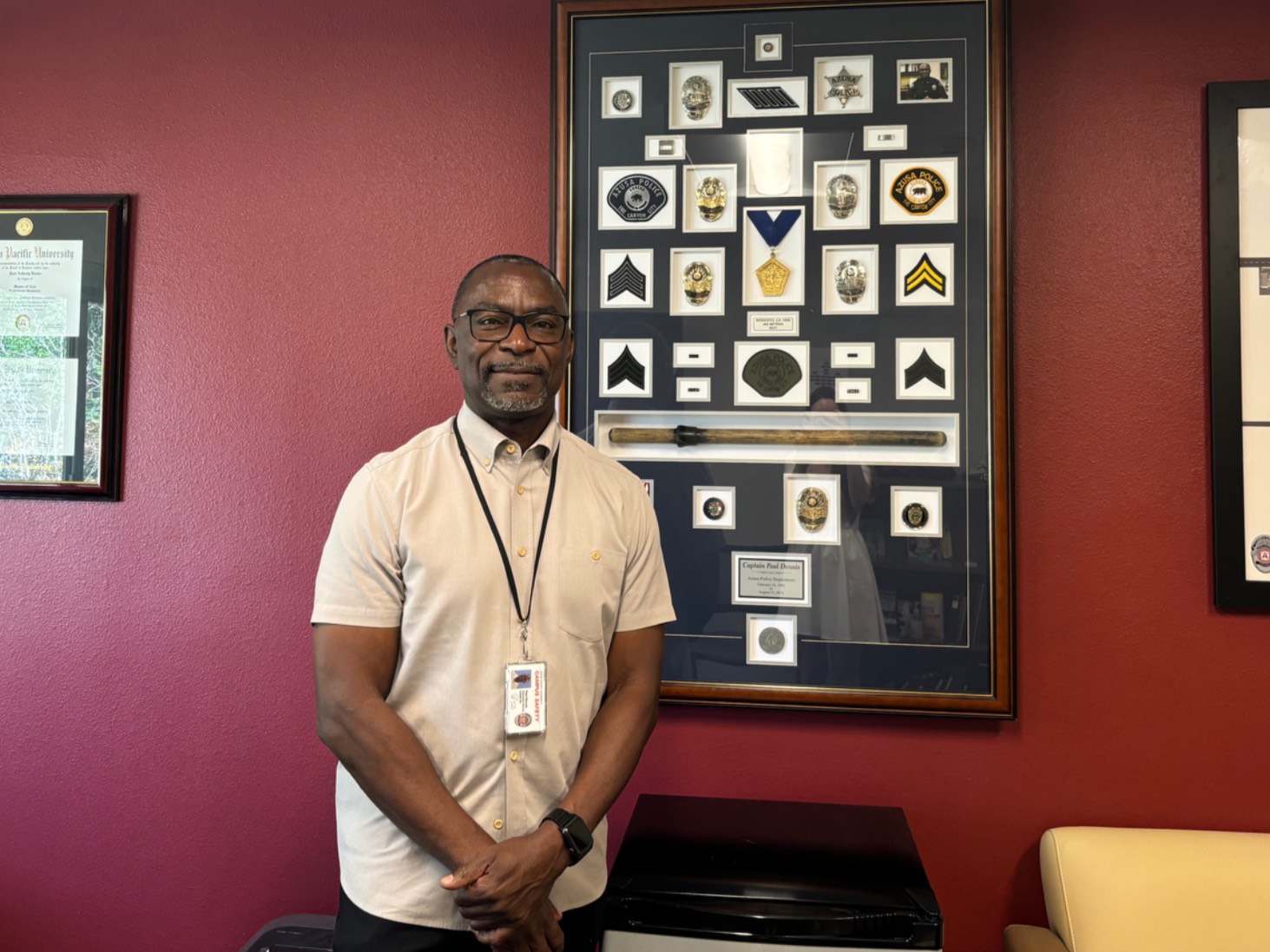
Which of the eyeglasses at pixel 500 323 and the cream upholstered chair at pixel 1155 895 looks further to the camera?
the cream upholstered chair at pixel 1155 895

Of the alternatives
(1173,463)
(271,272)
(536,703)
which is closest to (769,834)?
(536,703)

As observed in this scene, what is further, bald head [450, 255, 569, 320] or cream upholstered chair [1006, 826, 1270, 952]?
cream upholstered chair [1006, 826, 1270, 952]

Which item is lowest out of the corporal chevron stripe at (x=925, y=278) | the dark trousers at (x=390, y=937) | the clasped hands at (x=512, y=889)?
the dark trousers at (x=390, y=937)

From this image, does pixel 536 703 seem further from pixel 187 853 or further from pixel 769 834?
pixel 187 853

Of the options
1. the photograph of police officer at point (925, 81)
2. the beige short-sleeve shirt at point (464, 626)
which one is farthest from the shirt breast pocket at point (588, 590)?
the photograph of police officer at point (925, 81)

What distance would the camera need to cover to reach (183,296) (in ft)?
6.81

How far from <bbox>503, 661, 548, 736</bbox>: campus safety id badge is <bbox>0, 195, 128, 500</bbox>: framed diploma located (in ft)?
4.40

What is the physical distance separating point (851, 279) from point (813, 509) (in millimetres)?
511

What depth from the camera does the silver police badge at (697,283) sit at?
1910 millimetres

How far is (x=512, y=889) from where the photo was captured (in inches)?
47.6

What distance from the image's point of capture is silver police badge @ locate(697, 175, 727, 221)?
191 cm

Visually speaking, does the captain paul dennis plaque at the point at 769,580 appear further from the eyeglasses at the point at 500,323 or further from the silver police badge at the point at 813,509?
the eyeglasses at the point at 500,323

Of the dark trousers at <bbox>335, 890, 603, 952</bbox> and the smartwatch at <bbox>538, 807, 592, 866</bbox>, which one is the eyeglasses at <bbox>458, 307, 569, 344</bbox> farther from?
the dark trousers at <bbox>335, 890, 603, 952</bbox>

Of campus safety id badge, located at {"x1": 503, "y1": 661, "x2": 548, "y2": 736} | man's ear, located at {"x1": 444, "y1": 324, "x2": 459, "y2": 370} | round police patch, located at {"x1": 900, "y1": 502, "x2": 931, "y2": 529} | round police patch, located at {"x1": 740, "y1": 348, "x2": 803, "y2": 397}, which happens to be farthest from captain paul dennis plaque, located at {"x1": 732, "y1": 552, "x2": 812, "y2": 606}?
man's ear, located at {"x1": 444, "y1": 324, "x2": 459, "y2": 370}
